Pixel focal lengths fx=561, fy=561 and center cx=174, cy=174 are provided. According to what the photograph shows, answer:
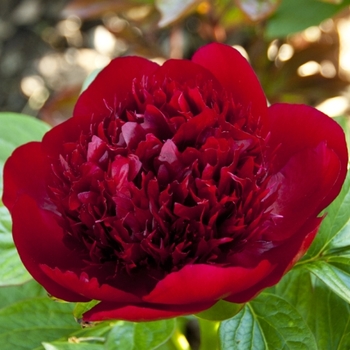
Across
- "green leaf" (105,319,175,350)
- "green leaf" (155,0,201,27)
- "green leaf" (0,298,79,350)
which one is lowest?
"green leaf" (0,298,79,350)

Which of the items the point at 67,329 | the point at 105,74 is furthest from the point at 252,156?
the point at 67,329

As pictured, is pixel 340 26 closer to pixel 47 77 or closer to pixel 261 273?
pixel 47 77

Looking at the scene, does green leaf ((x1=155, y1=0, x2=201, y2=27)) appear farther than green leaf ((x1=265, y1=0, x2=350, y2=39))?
No

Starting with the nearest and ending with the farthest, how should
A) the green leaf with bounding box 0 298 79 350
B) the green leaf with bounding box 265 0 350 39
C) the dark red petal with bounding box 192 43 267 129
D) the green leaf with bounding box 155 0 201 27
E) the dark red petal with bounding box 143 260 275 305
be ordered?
the dark red petal with bounding box 143 260 275 305 < the dark red petal with bounding box 192 43 267 129 < the green leaf with bounding box 0 298 79 350 < the green leaf with bounding box 155 0 201 27 < the green leaf with bounding box 265 0 350 39

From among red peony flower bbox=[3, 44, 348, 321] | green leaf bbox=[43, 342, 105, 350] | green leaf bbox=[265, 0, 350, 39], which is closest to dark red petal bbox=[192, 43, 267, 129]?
red peony flower bbox=[3, 44, 348, 321]

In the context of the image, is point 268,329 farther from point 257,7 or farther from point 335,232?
point 257,7

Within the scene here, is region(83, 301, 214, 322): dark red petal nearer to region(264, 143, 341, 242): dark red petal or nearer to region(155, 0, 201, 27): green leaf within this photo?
region(264, 143, 341, 242): dark red petal
